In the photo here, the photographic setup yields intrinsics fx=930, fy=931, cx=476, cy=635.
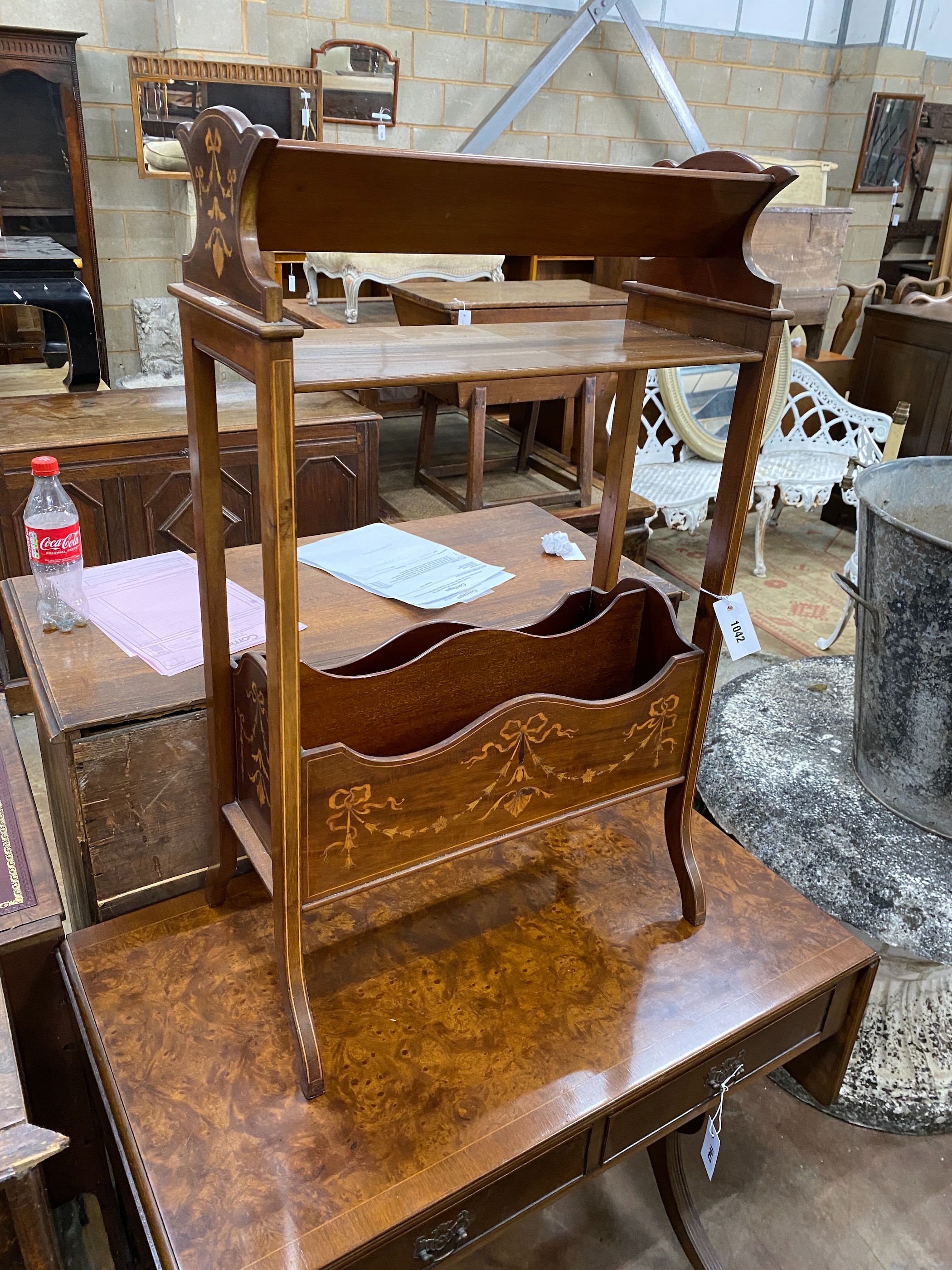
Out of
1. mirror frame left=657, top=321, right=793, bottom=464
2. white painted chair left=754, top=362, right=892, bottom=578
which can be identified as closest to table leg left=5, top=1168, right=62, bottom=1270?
mirror frame left=657, top=321, right=793, bottom=464

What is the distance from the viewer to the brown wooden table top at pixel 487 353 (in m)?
Answer: 0.85

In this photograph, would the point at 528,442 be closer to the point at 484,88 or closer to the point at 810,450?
the point at 810,450

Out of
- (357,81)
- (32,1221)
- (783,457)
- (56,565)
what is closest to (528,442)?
(783,457)

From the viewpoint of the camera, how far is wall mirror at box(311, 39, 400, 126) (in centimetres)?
450

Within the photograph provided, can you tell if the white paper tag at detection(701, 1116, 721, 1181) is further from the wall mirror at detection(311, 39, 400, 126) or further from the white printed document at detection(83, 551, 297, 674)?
the wall mirror at detection(311, 39, 400, 126)

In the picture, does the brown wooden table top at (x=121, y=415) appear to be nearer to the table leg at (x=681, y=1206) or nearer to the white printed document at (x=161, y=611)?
the white printed document at (x=161, y=611)

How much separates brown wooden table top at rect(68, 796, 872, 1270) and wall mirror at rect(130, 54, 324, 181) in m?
3.52

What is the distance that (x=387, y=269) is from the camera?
12.8ft

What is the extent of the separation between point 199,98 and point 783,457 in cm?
289

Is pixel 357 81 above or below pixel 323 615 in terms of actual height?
above

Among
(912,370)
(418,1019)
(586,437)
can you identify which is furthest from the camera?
(912,370)

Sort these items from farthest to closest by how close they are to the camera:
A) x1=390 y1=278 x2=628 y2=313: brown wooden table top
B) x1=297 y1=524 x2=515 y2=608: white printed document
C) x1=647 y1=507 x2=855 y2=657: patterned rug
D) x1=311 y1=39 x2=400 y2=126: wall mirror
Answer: x1=311 y1=39 x2=400 y2=126: wall mirror, x1=647 y1=507 x2=855 y2=657: patterned rug, x1=390 y1=278 x2=628 y2=313: brown wooden table top, x1=297 y1=524 x2=515 y2=608: white printed document

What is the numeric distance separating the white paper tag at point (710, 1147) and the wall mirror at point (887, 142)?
6486mm

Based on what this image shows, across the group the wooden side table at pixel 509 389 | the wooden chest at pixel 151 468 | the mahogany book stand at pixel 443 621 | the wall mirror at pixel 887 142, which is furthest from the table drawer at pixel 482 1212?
the wall mirror at pixel 887 142
